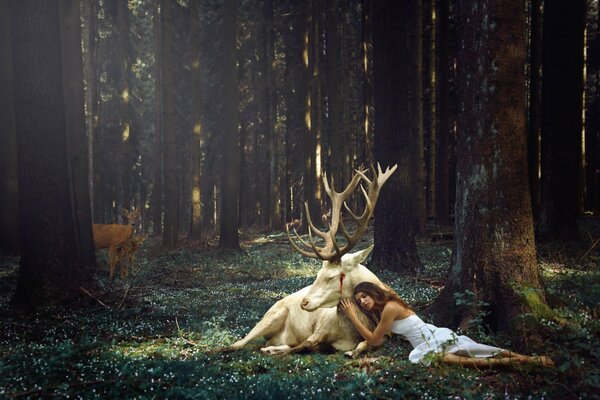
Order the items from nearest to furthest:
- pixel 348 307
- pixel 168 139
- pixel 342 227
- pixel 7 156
Result: pixel 348 307
pixel 342 227
pixel 7 156
pixel 168 139

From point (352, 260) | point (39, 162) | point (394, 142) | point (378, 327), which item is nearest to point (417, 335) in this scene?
point (378, 327)

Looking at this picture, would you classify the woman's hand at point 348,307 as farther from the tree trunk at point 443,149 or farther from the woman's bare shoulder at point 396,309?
the tree trunk at point 443,149

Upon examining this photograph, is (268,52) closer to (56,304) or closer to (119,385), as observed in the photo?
(56,304)

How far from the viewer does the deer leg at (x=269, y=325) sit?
730 centimetres

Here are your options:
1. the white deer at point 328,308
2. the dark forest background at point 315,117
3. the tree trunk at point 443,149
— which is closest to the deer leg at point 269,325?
the white deer at point 328,308

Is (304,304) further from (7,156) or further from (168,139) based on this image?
(7,156)

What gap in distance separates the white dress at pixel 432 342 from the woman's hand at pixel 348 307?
546 mm

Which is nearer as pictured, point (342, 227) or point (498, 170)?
point (498, 170)

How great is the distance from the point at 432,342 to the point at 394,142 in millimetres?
7237

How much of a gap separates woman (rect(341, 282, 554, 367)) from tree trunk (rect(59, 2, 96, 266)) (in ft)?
33.1

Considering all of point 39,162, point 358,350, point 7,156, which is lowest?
point 358,350

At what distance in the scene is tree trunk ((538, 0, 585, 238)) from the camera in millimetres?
14344

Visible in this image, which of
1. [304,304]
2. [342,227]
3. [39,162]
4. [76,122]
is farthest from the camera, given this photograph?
[76,122]

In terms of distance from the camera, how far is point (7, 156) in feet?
59.5
